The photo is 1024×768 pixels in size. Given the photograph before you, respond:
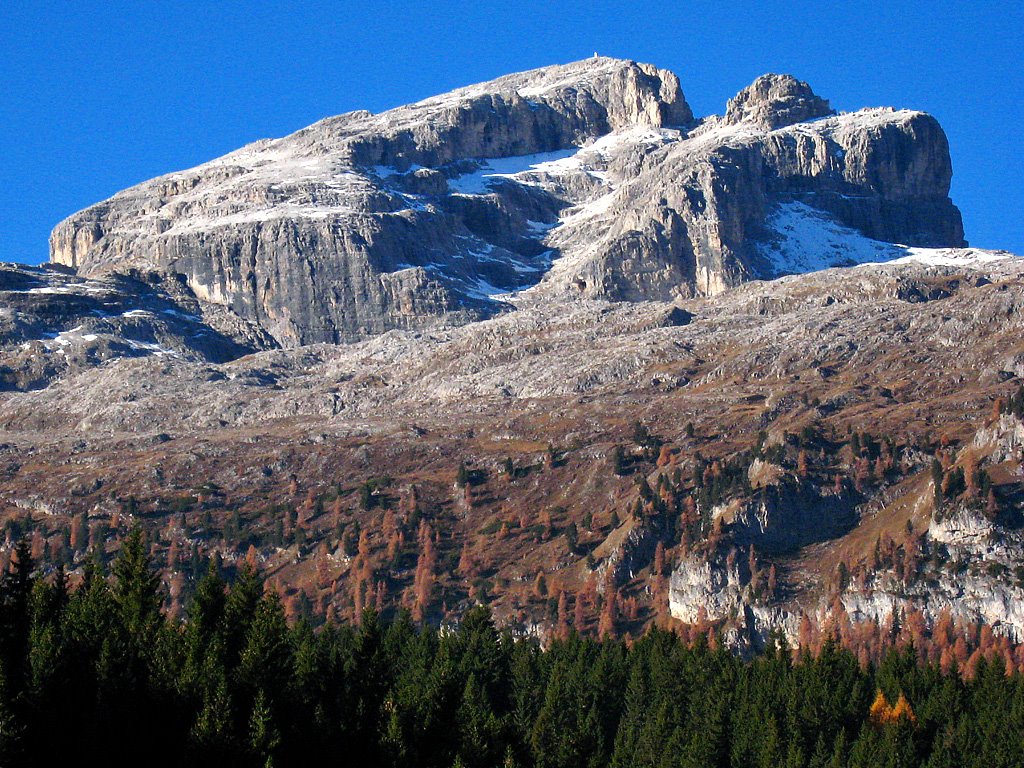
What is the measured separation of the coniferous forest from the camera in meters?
97.9


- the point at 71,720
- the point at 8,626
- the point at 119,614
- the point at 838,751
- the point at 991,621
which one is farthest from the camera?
the point at 991,621

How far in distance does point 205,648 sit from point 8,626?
12.1 m

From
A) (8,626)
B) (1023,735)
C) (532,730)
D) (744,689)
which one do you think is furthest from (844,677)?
(8,626)

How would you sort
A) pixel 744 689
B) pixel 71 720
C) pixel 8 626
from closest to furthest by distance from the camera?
pixel 71 720 < pixel 8 626 < pixel 744 689

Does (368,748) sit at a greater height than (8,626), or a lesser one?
lesser

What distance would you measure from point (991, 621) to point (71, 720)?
123699mm

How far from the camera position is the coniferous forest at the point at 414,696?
97875mm

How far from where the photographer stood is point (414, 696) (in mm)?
117812

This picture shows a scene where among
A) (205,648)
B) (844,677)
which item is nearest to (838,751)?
(844,677)

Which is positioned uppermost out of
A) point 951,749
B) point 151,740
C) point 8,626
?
point 8,626

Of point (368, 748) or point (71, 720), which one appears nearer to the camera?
point (71, 720)

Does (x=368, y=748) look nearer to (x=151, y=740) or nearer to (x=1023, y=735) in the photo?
(x=151, y=740)

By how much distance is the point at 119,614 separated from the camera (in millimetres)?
117812

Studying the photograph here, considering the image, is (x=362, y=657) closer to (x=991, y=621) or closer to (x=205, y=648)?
(x=205, y=648)
